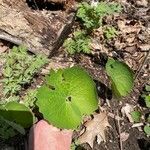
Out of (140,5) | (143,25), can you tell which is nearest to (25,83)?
(143,25)

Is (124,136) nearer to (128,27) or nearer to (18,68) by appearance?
(18,68)

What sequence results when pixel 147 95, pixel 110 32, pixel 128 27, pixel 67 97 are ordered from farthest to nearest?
pixel 128 27 < pixel 110 32 < pixel 147 95 < pixel 67 97

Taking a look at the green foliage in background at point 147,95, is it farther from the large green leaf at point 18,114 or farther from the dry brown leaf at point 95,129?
the large green leaf at point 18,114

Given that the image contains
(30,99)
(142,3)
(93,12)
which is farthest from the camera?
(142,3)

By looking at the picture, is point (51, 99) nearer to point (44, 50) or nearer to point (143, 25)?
point (44, 50)

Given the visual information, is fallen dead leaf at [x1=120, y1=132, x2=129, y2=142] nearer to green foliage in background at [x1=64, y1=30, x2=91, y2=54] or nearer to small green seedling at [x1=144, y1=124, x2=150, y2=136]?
small green seedling at [x1=144, y1=124, x2=150, y2=136]

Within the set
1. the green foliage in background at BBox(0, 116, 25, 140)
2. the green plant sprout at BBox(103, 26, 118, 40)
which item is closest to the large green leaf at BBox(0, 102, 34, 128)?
the green foliage in background at BBox(0, 116, 25, 140)

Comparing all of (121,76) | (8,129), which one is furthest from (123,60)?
(8,129)
